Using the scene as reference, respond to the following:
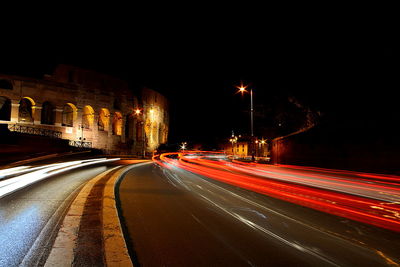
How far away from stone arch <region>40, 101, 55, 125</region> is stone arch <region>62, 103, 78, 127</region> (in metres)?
2.29

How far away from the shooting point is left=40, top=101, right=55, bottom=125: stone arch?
142 ft

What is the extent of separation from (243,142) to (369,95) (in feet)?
248

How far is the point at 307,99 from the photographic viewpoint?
28.6m

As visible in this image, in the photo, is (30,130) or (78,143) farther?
(78,143)

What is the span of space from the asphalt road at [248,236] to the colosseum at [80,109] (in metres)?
31.2

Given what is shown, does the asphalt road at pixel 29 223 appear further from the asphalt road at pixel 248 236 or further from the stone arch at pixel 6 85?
the stone arch at pixel 6 85

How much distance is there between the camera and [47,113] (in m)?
A: 43.8

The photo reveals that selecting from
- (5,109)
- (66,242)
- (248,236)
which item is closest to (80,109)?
(5,109)

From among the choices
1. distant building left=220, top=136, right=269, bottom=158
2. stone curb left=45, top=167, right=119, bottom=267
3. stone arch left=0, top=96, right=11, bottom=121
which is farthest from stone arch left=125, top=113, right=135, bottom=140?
stone curb left=45, top=167, right=119, bottom=267

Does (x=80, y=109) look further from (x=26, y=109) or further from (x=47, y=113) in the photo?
(x=26, y=109)

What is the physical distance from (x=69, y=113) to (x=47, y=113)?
3809mm

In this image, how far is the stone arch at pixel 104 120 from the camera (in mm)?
53281

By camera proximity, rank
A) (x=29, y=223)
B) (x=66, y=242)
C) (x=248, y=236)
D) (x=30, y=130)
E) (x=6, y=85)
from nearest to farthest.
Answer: (x=66, y=242) < (x=248, y=236) < (x=29, y=223) < (x=30, y=130) < (x=6, y=85)

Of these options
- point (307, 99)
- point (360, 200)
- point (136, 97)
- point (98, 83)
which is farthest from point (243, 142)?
point (360, 200)
